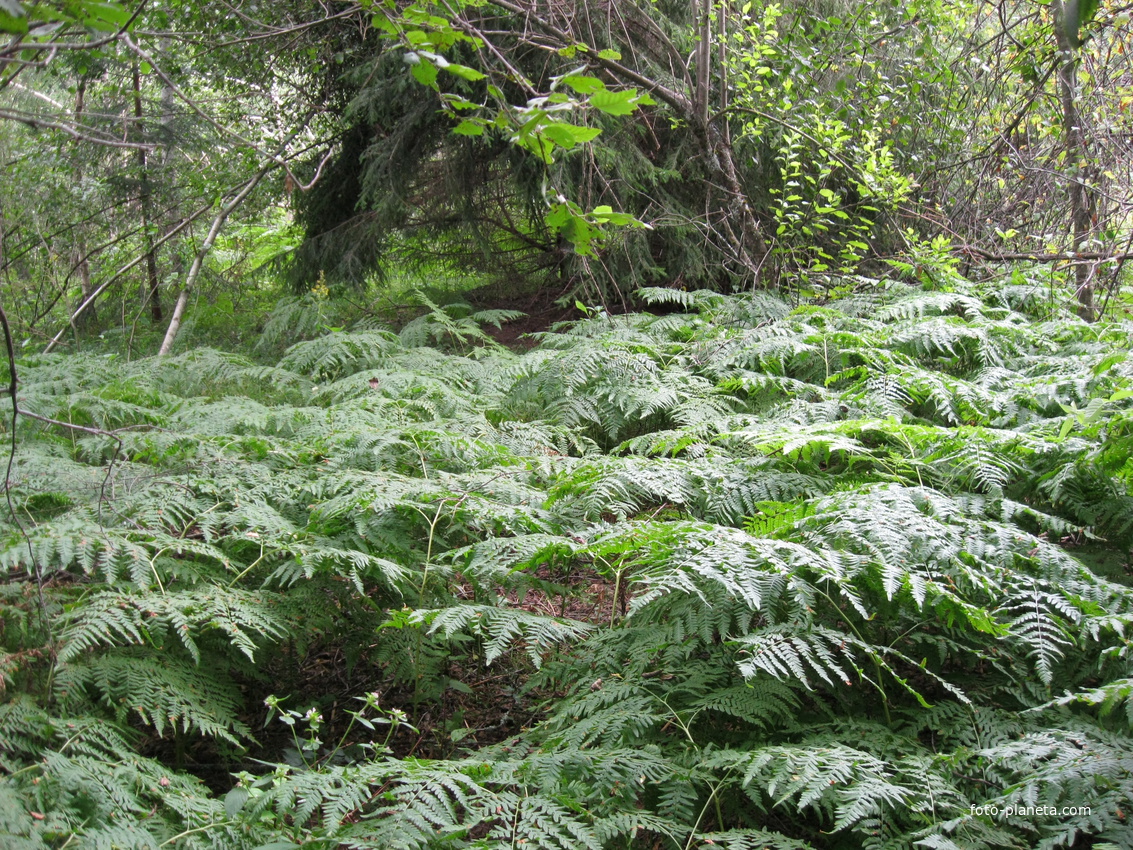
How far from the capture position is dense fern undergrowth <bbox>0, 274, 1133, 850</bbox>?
1603mm

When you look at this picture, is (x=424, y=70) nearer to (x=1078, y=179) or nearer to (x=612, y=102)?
(x=612, y=102)

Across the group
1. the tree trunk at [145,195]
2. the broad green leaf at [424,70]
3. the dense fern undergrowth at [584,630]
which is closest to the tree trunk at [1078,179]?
the dense fern undergrowth at [584,630]

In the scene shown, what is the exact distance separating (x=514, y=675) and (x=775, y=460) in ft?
4.05

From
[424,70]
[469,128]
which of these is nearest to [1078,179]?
[469,128]

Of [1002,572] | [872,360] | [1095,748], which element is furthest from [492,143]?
[1095,748]

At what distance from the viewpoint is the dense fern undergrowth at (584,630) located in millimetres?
1603

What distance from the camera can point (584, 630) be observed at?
7.71 feet

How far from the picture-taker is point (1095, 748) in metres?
1.60

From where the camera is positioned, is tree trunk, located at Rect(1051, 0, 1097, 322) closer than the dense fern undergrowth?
No

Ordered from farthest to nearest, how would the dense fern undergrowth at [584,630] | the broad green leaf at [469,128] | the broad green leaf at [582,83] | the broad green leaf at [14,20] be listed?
1. the broad green leaf at [469,128]
2. the dense fern undergrowth at [584,630]
3. the broad green leaf at [582,83]
4. the broad green leaf at [14,20]

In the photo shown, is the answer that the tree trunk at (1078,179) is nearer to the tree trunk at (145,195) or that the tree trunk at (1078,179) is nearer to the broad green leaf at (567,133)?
the broad green leaf at (567,133)

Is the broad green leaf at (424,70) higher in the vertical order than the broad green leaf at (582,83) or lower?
higher

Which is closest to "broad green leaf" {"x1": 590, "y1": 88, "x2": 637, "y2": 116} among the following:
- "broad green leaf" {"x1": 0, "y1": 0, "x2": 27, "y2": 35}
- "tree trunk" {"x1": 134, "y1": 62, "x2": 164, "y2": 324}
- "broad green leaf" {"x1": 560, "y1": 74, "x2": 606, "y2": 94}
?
"broad green leaf" {"x1": 560, "y1": 74, "x2": 606, "y2": 94}

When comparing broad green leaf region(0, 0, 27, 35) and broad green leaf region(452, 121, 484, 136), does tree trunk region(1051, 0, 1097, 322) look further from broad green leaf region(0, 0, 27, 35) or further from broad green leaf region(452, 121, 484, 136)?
broad green leaf region(0, 0, 27, 35)
